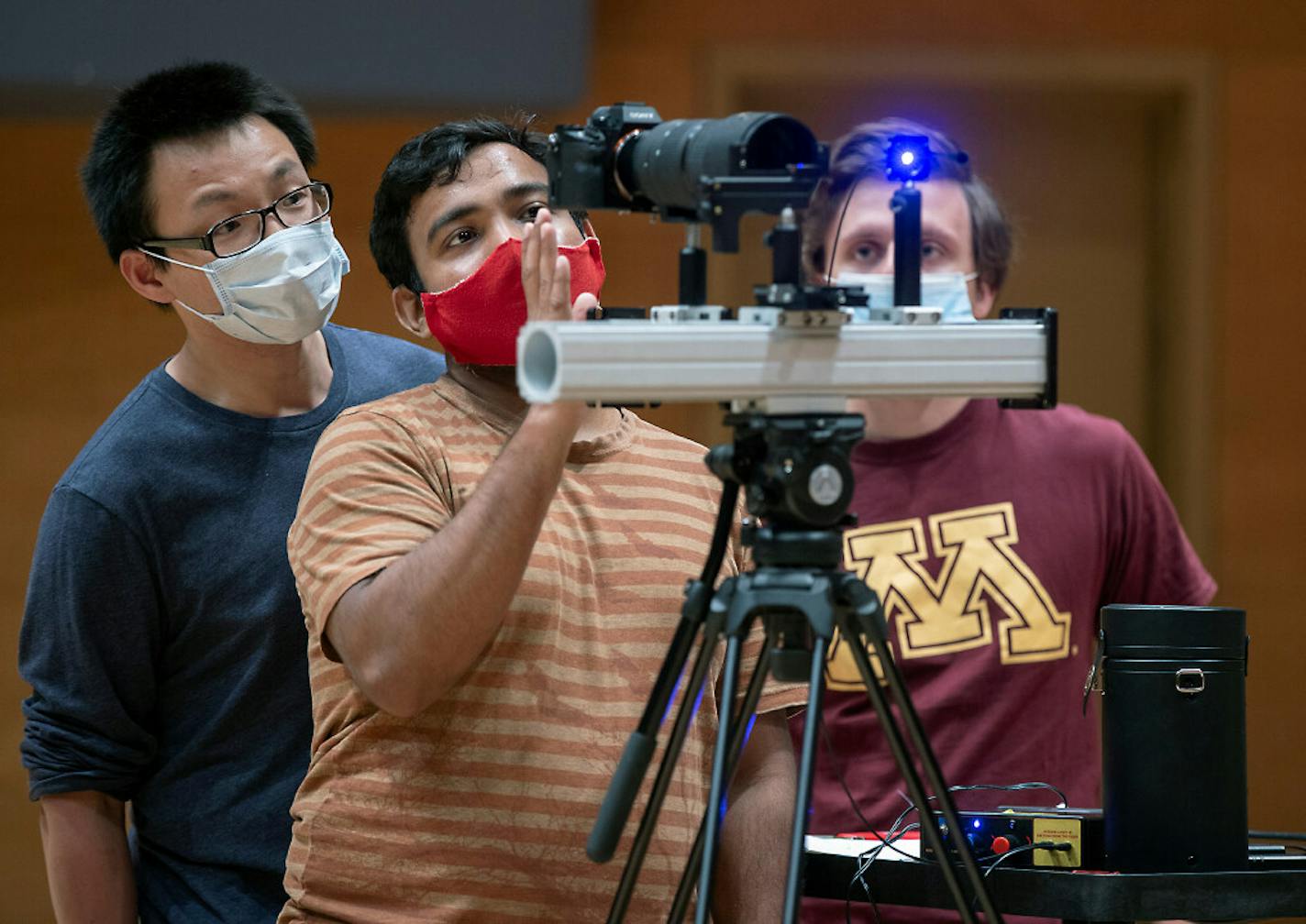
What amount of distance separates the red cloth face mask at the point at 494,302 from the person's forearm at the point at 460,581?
229 millimetres

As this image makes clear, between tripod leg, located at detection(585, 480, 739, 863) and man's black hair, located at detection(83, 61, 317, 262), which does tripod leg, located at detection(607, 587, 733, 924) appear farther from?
man's black hair, located at detection(83, 61, 317, 262)

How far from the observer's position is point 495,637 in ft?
5.26

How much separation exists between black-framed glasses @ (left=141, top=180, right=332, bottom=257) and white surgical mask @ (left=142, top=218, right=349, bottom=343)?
2 cm

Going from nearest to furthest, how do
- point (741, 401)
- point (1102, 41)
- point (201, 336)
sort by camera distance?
point (741, 401) < point (201, 336) < point (1102, 41)

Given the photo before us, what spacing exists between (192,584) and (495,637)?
2.03 feet

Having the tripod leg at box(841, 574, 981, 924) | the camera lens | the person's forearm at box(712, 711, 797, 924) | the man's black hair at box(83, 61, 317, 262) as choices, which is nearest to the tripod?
the tripod leg at box(841, 574, 981, 924)

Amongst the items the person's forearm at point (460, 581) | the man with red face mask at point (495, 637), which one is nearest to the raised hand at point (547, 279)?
the man with red face mask at point (495, 637)

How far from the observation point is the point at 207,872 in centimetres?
208

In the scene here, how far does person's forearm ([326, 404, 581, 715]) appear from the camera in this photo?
4.84 ft

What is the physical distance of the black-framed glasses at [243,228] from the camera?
2.16 meters

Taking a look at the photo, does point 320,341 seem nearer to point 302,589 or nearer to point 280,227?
point 280,227

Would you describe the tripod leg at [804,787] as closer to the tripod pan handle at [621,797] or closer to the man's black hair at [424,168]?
the tripod pan handle at [621,797]

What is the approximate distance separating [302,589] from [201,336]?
2.38ft

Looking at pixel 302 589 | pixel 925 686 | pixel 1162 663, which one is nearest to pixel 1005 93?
pixel 925 686
